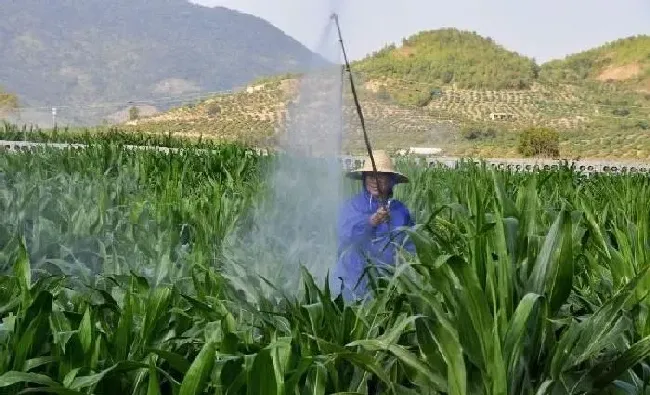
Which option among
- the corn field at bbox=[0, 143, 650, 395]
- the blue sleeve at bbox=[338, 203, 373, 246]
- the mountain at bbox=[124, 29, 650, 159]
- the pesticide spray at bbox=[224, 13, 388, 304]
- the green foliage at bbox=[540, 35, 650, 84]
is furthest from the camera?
the green foliage at bbox=[540, 35, 650, 84]

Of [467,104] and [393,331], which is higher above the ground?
[393,331]

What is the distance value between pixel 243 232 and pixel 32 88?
1135cm

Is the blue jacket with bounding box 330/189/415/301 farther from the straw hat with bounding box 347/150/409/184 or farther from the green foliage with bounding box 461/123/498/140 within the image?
the green foliage with bounding box 461/123/498/140

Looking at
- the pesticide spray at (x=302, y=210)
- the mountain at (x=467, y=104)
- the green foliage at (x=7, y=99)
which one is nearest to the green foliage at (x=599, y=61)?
the mountain at (x=467, y=104)

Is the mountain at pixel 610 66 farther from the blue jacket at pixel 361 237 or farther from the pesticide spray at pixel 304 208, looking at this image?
the blue jacket at pixel 361 237

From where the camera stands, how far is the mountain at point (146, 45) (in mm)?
7632

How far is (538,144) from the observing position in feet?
105

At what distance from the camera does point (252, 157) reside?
31.2ft

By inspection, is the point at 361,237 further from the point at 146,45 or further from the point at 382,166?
the point at 146,45

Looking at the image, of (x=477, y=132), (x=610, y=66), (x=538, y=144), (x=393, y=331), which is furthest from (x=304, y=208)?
(x=610, y=66)

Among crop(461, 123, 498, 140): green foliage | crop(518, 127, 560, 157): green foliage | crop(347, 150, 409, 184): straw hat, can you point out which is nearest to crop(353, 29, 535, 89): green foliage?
crop(461, 123, 498, 140): green foliage

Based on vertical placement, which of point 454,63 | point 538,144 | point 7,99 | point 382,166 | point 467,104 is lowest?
point 538,144

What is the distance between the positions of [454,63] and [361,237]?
225ft

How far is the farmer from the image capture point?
332 centimetres
